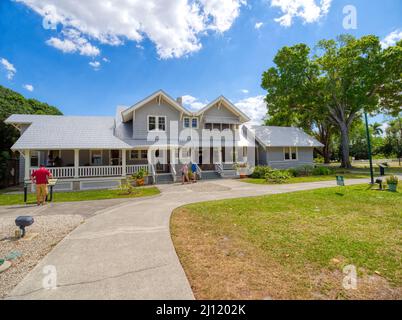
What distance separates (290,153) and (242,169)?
28.0 feet

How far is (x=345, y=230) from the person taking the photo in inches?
217

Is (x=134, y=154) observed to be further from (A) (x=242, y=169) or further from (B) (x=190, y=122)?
(A) (x=242, y=169)

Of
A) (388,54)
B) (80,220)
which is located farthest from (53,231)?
(388,54)

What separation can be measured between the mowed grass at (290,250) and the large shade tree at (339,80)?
912 inches

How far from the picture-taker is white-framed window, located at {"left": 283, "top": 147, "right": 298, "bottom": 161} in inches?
975

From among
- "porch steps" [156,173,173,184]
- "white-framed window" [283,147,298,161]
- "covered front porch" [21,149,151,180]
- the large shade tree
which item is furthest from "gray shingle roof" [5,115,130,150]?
the large shade tree

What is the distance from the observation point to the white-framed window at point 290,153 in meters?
24.8

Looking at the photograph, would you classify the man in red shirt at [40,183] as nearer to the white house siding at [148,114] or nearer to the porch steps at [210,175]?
the white house siding at [148,114]

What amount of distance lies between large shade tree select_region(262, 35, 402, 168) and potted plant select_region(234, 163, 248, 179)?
14509 millimetres

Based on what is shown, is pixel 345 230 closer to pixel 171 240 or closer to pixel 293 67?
pixel 171 240

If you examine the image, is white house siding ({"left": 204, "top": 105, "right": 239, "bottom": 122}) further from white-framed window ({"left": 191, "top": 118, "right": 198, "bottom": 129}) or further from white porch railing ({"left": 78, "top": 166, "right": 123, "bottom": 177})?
white porch railing ({"left": 78, "top": 166, "right": 123, "bottom": 177})

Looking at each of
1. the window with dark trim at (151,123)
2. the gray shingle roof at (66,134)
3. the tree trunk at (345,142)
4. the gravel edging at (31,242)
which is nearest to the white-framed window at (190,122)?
the window with dark trim at (151,123)

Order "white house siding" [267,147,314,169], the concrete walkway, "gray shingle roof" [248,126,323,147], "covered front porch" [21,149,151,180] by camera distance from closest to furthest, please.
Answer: the concrete walkway → "covered front porch" [21,149,151,180] → "white house siding" [267,147,314,169] → "gray shingle roof" [248,126,323,147]
